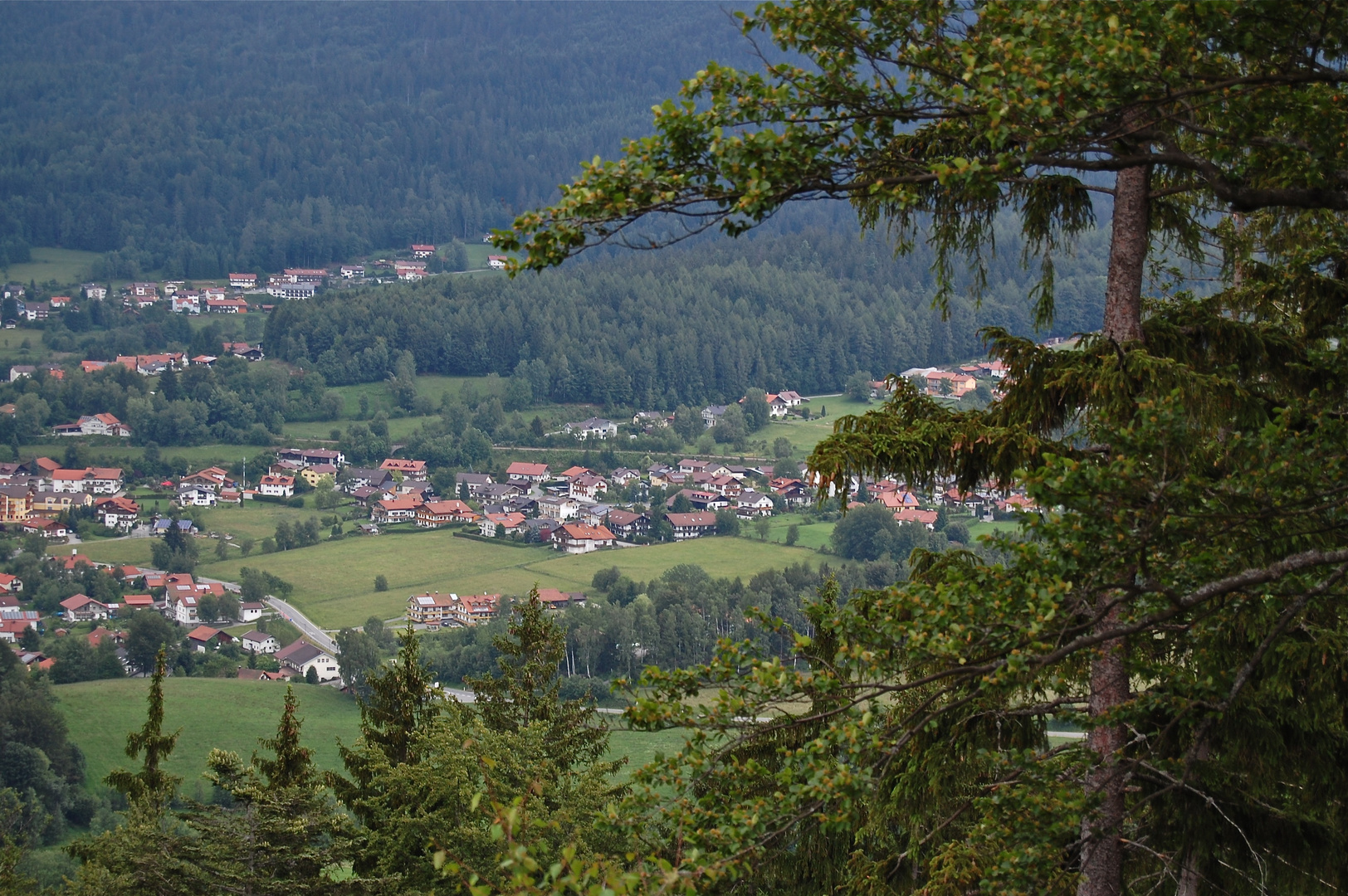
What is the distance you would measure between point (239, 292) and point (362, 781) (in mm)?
168911

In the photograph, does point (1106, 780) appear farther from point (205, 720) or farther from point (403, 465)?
point (403, 465)

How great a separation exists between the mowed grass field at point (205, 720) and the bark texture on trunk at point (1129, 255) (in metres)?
35.0

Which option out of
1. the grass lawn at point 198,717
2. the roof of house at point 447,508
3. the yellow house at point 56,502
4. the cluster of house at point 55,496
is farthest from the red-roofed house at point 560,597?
the yellow house at point 56,502

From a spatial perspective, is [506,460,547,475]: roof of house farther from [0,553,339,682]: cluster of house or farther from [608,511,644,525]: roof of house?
[0,553,339,682]: cluster of house

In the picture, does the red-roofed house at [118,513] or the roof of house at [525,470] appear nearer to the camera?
the red-roofed house at [118,513]

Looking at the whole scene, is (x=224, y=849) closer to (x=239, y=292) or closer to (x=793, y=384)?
(x=793, y=384)

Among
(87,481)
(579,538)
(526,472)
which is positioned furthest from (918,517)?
(87,481)

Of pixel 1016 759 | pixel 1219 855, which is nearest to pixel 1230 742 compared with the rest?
pixel 1219 855

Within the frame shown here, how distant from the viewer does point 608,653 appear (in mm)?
56062

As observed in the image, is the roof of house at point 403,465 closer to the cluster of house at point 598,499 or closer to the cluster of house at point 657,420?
the cluster of house at point 598,499

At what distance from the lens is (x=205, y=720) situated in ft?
161

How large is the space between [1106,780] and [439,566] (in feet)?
229

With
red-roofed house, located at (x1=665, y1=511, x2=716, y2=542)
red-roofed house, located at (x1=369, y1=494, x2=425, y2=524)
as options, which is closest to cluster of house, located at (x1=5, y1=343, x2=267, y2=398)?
red-roofed house, located at (x1=369, y1=494, x2=425, y2=524)

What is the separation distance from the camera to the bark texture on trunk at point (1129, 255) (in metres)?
6.06
